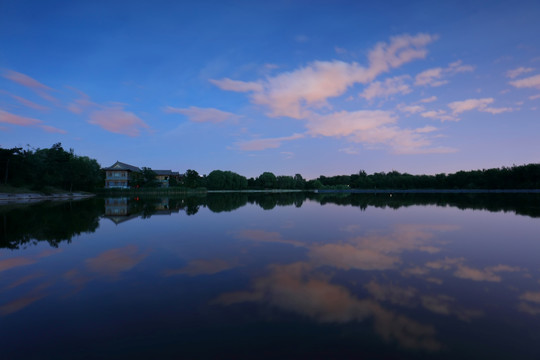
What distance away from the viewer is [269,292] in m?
6.15

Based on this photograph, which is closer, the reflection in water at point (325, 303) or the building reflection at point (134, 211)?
the reflection in water at point (325, 303)

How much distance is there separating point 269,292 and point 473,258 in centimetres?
705

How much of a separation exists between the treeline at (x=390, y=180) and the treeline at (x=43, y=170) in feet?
99.2

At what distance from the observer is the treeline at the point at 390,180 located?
3420 inches

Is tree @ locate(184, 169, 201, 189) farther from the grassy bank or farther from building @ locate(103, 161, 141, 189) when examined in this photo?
building @ locate(103, 161, 141, 189)

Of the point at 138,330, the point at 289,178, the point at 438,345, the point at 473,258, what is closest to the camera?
the point at 438,345

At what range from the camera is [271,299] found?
5797 mm

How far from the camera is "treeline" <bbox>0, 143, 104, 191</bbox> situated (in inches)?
1812

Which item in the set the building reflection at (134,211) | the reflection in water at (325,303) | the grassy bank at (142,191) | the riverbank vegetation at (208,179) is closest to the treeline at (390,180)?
the riverbank vegetation at (208,179)

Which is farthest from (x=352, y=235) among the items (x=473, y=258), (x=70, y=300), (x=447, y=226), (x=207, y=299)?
(x=70, y=300)

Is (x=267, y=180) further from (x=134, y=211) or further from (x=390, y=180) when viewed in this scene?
(x=134, y=211)

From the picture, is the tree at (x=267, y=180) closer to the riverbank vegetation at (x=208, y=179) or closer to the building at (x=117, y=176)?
the riverbank vegetation at (x=208, y=179)

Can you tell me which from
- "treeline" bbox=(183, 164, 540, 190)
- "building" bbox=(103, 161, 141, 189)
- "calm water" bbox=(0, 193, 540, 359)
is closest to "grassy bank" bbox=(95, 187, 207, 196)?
"building" bbox=(103, 161, 141, 189)

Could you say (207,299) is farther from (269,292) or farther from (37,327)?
(37,327)
